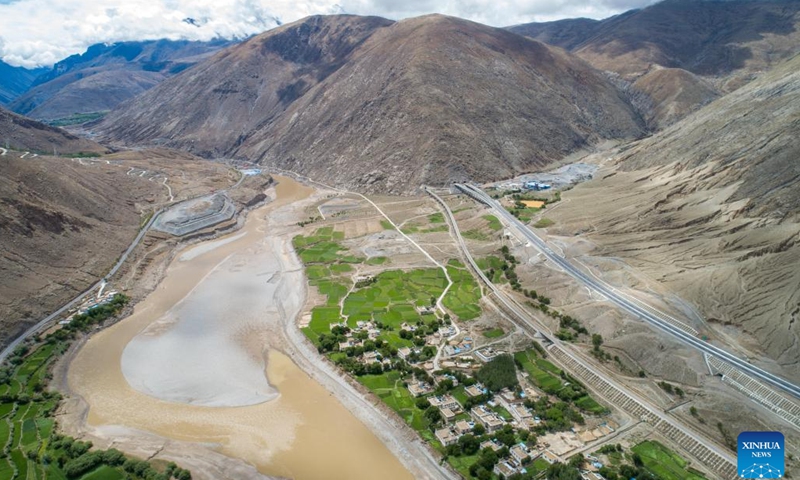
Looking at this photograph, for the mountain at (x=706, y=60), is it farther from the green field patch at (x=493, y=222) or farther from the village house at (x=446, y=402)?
the village house at (x=446, y=402)

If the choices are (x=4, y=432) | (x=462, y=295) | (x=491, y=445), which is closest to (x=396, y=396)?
(x=491, y=445)

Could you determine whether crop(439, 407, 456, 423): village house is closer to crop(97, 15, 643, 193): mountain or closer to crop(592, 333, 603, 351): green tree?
crop(592, 333, 603, 351): green tree

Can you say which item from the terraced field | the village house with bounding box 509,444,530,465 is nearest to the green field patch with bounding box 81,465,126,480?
the terraced field

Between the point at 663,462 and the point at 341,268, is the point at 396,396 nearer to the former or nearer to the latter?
the point at 663,462

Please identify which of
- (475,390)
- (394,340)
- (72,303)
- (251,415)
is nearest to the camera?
(251,415)

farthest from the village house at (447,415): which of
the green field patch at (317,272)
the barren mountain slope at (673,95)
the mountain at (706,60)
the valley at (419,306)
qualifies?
the mountain at (706,60)

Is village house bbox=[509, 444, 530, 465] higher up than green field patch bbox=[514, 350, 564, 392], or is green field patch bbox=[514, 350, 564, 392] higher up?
green field patch bbox=[514, 350, 564, 392]
